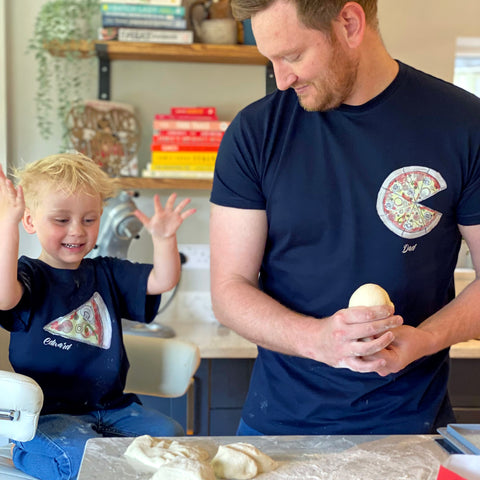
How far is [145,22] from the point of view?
236 centimetres

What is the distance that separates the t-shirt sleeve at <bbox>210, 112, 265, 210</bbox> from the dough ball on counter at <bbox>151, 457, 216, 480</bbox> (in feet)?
1.75

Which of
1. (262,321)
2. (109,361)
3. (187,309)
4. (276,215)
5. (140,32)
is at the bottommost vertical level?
(187,309)

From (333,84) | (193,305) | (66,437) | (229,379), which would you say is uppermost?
(333,84)

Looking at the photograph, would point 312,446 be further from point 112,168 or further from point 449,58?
point 449,58

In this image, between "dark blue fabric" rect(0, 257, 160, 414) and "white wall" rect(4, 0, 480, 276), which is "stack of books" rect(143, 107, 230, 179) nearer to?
"white wall" rect(4, 0, 480, 276)

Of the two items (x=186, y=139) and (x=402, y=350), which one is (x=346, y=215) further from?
(x=186, y=139)

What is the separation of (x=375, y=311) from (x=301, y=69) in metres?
0.47

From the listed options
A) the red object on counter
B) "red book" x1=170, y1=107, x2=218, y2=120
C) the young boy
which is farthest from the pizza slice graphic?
"red book" x1=170, y1=107, x2=218, y2=120

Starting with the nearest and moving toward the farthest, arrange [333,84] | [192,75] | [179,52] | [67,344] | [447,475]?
[447,475] → [333,84] → [67,344] → [179,52] → [192,75]

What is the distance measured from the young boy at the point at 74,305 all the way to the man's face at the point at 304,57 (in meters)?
0.38

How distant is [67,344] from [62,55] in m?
1.42

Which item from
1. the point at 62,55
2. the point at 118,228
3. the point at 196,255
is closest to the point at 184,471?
the point at 118,228

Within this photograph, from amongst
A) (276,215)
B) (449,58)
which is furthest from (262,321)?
(449,58)

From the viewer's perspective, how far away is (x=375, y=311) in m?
1.06
